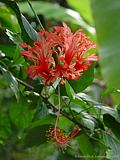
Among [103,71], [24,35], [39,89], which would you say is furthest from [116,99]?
[39,89]

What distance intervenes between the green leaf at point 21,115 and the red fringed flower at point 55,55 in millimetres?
308

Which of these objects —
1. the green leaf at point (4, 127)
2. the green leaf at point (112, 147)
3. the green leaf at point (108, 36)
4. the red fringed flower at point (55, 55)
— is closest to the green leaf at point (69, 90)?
the red fringed flower at point (55, 55)

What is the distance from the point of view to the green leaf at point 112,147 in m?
0.85

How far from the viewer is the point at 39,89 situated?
867 millimetres

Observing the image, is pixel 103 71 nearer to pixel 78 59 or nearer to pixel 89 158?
pixel 78 59

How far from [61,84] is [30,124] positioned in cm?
31

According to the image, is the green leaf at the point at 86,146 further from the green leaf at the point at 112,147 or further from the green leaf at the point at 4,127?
the green leaf at the point at 4,127

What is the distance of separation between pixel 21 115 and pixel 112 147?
1.01ft

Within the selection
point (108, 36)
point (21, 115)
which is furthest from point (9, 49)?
point (108, 36)

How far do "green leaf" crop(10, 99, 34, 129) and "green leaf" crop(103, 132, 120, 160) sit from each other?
0.25m

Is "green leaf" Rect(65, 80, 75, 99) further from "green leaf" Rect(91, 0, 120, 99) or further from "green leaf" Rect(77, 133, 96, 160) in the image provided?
"green leaf" Rect(91, 0, 120, 99)

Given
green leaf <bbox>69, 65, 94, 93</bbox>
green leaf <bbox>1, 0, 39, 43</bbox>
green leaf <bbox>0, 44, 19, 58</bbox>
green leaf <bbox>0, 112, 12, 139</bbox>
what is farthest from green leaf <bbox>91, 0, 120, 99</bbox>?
green leaf <bbox>0, 112, 12, 139</bbox>

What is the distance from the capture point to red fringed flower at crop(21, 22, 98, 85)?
691 mm

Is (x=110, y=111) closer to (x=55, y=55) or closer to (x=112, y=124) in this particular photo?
(x=112, y=124)
